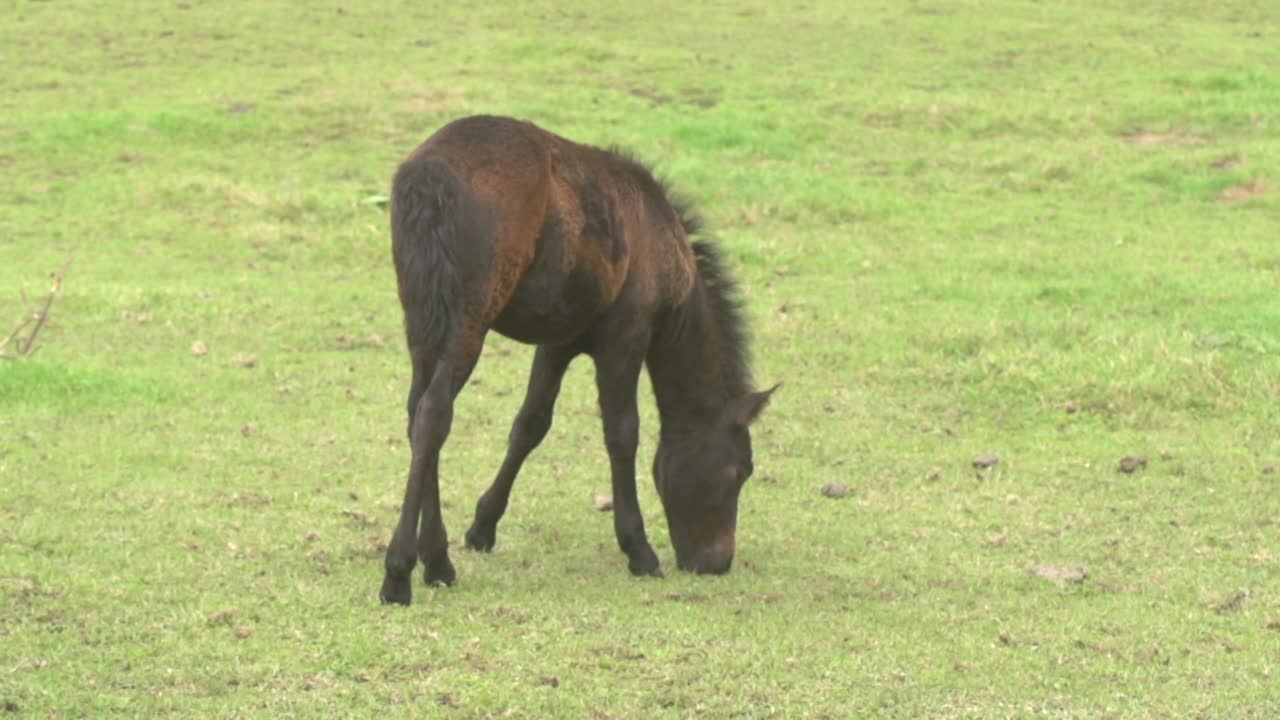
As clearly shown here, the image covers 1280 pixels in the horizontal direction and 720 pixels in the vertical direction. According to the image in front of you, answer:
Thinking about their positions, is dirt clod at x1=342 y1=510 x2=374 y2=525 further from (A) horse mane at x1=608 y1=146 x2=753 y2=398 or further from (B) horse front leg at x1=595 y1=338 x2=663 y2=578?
(A) horse mane at x1=608 y1=146 x2=753 y2=398

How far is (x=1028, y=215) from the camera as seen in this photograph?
49.5 feet

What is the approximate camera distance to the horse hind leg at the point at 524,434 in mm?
7195

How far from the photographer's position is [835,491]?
27.3ft

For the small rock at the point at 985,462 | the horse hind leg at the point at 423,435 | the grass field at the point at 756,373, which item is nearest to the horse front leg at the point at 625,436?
the grass field at the point at 756,373

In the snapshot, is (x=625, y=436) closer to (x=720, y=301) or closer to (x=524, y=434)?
(x=524, y=434)

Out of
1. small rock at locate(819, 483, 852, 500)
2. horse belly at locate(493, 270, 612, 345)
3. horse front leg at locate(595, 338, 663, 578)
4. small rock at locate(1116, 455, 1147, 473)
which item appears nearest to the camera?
horse belly at locate(493, 270, 612, 345)

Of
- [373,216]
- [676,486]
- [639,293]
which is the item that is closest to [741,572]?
[676,486]

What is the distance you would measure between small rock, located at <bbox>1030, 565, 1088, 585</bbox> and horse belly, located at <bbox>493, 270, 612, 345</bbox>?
2119 millimetres

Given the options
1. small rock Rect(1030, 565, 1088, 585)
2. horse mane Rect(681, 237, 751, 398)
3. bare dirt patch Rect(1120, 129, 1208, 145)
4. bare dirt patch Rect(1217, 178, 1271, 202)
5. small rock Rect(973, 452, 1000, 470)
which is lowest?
bare dirt patch Rect(1120, 129, 1208, 145)

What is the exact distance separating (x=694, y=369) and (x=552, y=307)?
939mm

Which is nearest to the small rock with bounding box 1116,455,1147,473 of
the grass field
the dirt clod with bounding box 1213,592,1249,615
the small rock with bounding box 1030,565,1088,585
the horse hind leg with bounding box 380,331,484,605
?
the grass field

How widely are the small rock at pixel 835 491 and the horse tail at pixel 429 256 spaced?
9.48 feet

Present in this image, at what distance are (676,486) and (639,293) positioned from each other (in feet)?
2.95

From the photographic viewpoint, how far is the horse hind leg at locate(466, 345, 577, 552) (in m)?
7.20
